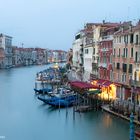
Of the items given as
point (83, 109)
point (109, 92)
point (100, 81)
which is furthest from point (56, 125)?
point (100, 81)

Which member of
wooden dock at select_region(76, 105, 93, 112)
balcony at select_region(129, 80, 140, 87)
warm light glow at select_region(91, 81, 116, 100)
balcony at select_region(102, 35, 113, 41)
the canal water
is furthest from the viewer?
balcony at select_region(102, 35, 113, 41)

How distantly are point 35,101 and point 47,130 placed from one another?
9983 mm

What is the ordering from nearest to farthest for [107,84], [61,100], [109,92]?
[61,100] < [109,92] < [107,84]

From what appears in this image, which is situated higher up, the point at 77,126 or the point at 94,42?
the point at 94,42

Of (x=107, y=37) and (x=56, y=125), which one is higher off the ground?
(x=107, y=37)

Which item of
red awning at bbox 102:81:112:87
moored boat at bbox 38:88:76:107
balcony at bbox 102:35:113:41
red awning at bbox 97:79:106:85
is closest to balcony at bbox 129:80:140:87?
red awning at bbox 102:81:112:87

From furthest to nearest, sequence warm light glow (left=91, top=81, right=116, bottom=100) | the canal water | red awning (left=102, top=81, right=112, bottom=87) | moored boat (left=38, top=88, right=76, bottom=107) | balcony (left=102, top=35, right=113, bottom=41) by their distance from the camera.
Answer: balcony (left=102, top=35, right=113, bottom=41), red awning (left=102, top=81, right=112, bottom=87), moored boat (left=38, top=88, right=76, bottom=107), warm light glow (left=91, top=81, right=116, bottom=100), the canal water

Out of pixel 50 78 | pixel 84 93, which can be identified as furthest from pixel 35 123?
pixel 50 78

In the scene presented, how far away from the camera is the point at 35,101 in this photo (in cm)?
2939

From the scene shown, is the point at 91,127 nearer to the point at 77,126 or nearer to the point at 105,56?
the point at 77,126

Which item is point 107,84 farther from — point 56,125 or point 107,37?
point 56,125

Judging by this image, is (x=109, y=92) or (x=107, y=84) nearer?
(x=109, y=92)

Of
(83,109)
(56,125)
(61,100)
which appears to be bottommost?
(56,125)

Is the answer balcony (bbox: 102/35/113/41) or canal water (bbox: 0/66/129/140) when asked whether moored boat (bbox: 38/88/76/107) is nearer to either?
canal water (bbox: 0/66/129/140)
